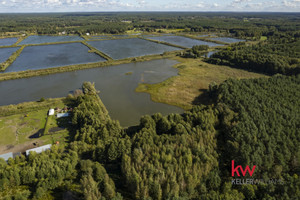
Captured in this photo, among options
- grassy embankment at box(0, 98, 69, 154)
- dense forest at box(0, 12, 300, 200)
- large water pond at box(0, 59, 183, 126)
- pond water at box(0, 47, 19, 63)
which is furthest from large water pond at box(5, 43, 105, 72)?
dense forest at box(0, 12, 300, 200)

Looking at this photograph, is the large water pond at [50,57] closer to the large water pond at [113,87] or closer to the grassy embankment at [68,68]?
the grassy embankment at [68,68]

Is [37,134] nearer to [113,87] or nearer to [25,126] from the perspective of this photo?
[25,126]

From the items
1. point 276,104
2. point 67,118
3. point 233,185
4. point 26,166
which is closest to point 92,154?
point 26,166

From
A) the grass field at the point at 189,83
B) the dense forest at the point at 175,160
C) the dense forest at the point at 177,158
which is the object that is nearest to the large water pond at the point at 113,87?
the grass field at the point at 189,83

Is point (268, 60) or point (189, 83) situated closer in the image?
point (189, 83)

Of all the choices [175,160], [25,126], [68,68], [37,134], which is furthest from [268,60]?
[25,126]

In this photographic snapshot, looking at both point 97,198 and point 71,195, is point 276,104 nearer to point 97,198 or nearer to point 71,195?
point 97,198
